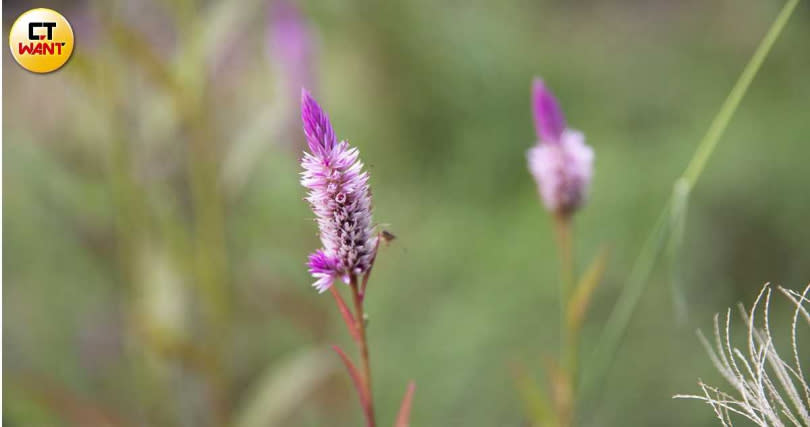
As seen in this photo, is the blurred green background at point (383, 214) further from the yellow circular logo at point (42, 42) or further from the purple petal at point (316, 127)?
the purple petal at point (316, 127)

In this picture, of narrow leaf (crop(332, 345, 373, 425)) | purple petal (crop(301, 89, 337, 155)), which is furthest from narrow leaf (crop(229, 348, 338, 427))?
purple petal (crop(301, 89, 337, 155))

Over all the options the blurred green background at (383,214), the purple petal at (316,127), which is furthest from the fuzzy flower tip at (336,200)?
the blurred green background at (383,214)

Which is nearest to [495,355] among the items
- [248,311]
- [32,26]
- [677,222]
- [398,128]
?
[248,311]

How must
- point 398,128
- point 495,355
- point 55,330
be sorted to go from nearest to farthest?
point 495,355
point 55,330
point 398,128

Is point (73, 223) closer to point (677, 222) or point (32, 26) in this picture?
point (32, 26)

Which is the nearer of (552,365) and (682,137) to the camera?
(552,365)
